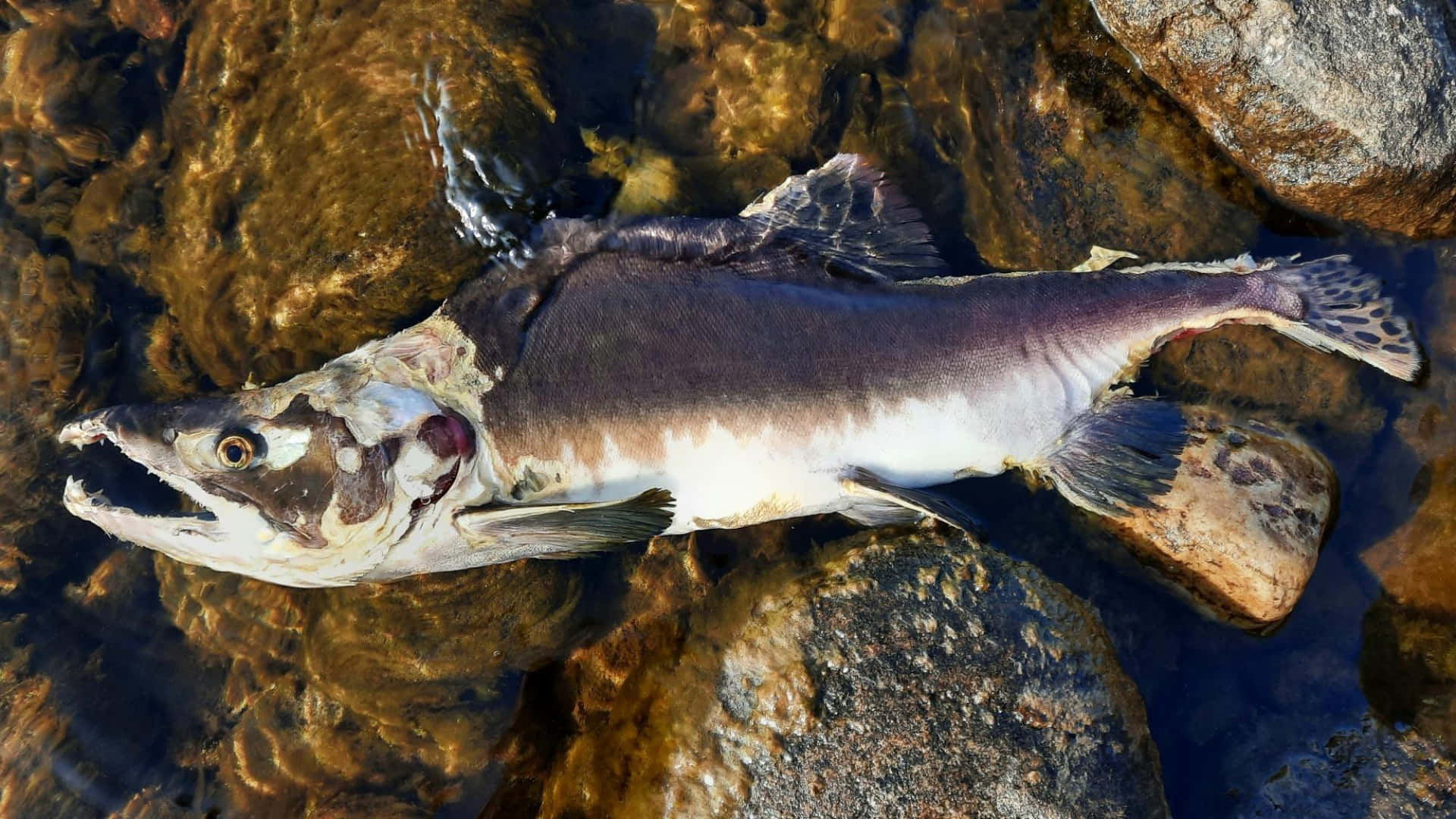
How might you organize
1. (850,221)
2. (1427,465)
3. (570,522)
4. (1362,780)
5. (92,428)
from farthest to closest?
(1427,465) → (1362,780) → (850,221) → (570,522) → (92,428)

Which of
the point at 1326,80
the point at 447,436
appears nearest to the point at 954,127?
the point at 1326,80

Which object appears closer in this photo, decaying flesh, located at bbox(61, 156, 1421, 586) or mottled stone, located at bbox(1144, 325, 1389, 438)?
decaying flesh, located at bbox(61, 156, 1421, 586)

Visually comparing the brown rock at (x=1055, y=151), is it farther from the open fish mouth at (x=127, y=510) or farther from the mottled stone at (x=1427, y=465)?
the open fish mouth at (x=127, y=510)

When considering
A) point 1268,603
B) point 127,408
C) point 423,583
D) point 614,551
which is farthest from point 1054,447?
point 127,408

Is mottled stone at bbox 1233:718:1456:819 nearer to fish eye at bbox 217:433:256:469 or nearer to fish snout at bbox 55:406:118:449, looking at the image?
fish eye at bbox 217:433:256:469

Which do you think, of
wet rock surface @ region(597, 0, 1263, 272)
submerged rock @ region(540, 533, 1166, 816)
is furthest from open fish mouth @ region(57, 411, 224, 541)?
wet rock surface @ region(597, 0, 1263, 272)

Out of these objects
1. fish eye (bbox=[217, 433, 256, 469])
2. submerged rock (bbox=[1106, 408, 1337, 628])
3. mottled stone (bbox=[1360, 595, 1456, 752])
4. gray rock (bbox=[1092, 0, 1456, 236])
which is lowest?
mottled stone (bbox=[1360, 595, 1456, 752])

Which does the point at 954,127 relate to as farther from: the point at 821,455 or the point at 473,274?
the point at 473,274
